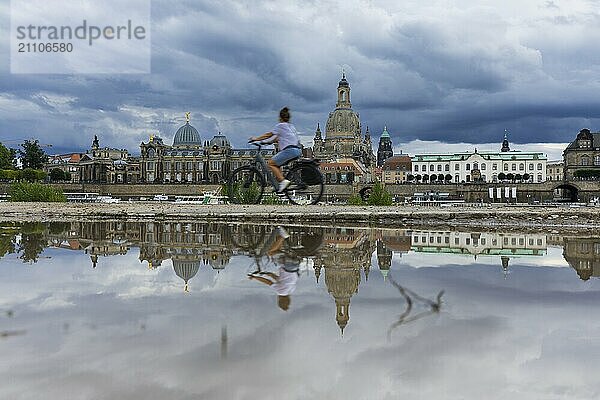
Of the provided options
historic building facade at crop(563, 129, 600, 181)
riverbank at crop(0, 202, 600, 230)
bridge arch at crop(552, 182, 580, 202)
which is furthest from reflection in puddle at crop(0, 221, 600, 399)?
historic building facade at crop(563, 129, 600, 181)

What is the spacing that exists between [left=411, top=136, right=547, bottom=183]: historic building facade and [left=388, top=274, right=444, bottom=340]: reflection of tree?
161508mm

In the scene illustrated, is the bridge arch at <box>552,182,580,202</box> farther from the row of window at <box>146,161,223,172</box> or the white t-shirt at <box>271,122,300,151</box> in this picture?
the white t-shirt at <box>271,122,300,151</box>

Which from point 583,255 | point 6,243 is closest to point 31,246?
point 6,243

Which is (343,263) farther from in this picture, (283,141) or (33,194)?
(33,194)

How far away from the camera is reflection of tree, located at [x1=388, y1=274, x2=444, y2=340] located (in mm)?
5793

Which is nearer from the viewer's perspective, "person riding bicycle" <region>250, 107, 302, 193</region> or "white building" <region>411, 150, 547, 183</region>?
"person riding bicycle" <region>250, 107, 302, 193</region>

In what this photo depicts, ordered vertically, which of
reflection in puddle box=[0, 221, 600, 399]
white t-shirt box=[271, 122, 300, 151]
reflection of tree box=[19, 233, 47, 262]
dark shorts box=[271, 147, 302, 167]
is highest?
white t-shirt box=[271, 122, 300, 151]

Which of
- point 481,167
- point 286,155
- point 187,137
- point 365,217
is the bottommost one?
point 365,217

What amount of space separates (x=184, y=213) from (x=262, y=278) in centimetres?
1555

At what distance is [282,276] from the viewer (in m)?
8.23

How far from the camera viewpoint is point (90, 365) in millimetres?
4488

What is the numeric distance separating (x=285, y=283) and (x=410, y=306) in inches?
72.6

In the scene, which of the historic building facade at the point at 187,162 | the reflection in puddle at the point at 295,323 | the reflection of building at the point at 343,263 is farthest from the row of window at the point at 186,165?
the reflection in puddle at the point at 295,323

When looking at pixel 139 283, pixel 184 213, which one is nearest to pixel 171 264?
pixel 139 283
